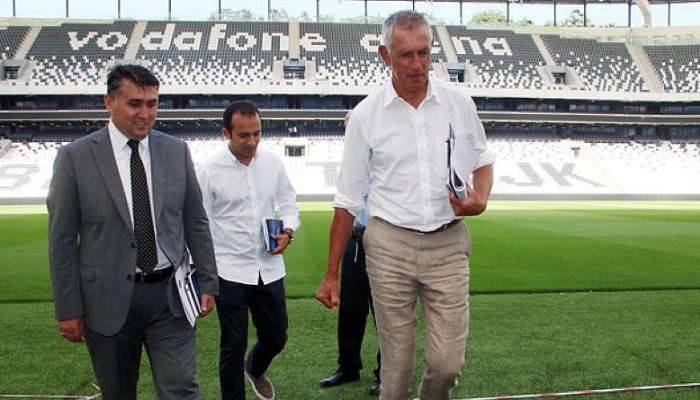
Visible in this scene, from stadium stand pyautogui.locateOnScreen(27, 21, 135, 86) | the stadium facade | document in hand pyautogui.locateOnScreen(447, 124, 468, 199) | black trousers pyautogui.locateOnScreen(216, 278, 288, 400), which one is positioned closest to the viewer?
document in hand pyautogui.locateOnScreen(447, 124, 468, 199)

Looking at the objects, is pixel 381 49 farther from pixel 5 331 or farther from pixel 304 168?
pixel 304 168

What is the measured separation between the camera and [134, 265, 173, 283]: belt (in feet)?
13.3

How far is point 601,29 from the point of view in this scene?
6938 centimetres

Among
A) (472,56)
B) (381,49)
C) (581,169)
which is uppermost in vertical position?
(472,56)

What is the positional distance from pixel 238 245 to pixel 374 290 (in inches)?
57.6

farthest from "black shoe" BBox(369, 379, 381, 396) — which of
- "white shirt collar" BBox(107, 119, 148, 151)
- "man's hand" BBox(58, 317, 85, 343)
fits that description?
"white shirt collar" BBox(107, 119, 148, 151)

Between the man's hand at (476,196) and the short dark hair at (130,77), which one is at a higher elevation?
the short dark hair at (130,77)

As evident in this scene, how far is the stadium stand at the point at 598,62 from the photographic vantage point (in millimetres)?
61656

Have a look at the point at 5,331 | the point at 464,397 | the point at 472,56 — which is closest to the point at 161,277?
the point at 464,397

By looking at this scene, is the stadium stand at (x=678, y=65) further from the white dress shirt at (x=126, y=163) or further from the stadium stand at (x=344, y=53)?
the white dress shirt at (x=126, y=163)

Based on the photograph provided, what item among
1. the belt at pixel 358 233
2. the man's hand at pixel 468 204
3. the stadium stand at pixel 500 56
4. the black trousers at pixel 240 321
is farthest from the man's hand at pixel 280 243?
the stadium stand at pixel 500 56

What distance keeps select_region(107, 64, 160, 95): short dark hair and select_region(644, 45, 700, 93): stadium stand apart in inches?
2499

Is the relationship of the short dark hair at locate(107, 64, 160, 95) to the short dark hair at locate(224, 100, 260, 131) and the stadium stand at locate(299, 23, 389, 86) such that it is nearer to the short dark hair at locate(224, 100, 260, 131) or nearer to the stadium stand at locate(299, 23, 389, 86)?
the short dark hair at locate(224, 100, 260, 131)

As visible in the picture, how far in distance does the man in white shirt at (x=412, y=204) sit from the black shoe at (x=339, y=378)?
1.99 m
